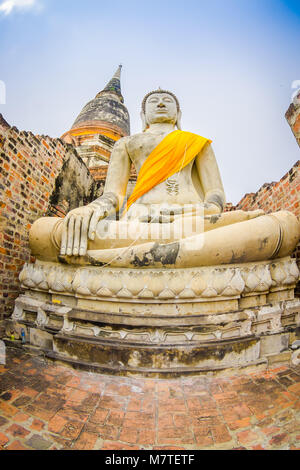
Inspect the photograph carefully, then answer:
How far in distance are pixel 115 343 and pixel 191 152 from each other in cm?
238

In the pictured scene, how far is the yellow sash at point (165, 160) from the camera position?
9.88 feet

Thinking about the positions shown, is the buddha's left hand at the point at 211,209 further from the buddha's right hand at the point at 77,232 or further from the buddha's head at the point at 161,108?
the buddha's head at the point at 161,108

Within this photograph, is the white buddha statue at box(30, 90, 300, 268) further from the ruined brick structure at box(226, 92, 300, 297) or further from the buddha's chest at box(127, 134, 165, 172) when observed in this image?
the ruined brick structure at box(226, 92, 300, 297)

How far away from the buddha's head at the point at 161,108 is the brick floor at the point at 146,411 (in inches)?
130

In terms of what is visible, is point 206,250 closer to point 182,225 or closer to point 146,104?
point 182,225

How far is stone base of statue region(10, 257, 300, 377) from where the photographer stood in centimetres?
176

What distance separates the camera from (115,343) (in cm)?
182

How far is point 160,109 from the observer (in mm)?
3559

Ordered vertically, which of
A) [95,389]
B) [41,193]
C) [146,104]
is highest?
[146,104]

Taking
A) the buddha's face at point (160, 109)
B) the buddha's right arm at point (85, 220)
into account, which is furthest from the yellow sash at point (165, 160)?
the buddha's face at point (160, 109)

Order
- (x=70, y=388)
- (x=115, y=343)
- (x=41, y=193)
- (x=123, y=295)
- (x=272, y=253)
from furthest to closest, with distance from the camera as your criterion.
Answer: (x=41, y=193)
(x=272, y=253)
(x=123, y=295)
(x=115, y=343)
(x=70, y=388)

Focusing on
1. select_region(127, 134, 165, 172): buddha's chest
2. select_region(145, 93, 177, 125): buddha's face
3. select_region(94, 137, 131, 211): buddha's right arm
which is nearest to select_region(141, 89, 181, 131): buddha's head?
select_region(145, 93, 177, 125): buddha's face

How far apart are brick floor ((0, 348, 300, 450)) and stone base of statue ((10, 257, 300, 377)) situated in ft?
0.39

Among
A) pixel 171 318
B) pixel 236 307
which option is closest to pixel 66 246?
pixel 171 318
